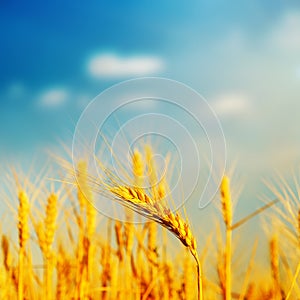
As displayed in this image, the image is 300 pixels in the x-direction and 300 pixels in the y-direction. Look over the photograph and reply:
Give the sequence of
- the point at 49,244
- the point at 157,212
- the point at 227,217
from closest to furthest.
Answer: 1. the point at 157,212
2. the point at 227,217
3. the point at 49,244

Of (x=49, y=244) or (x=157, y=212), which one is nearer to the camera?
(x=157, y=212)

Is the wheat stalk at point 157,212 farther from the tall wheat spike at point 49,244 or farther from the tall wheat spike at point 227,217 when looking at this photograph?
the tall wheat spike at point 49,244

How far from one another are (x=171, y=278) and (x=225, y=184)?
89cm

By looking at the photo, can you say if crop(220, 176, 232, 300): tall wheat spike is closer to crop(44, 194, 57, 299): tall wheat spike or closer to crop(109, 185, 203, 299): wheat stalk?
crop(109, 185, 203, 299): wheat stalk

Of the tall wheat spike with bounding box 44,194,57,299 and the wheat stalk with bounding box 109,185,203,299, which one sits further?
the tall wheat spike with bounding box 44,194,57,299

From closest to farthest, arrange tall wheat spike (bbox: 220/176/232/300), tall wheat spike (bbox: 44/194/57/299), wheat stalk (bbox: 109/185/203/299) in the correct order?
wheat stalk (bbox: 109/185/203/299), tall wheat spike (bbox: 220/176/232/300), tall wheat spike (bbox: 44/194/57/299)

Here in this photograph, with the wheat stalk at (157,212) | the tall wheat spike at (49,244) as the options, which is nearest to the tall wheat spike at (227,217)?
the wheat stalk at (157,212)

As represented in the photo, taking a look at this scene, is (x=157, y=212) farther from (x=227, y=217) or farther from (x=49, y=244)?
(x=49, y=244)

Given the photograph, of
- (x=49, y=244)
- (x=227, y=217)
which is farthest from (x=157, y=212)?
(x=49, y=244)

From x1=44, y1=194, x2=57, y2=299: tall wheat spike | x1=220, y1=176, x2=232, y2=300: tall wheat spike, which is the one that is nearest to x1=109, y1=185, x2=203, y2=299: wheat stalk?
x1=220, y1=176, x2=232, y2=300: tall wheat spike

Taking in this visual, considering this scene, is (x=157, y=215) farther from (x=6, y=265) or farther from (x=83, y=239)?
(x=6, y=265)

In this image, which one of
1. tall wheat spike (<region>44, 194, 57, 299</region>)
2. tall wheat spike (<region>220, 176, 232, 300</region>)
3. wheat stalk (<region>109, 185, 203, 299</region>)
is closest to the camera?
wheat stalk (<region>109, 185, 203, 299</region>)

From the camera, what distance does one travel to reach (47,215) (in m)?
2.60

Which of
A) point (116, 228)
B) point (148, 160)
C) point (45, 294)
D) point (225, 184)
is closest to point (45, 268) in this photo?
point (45, 294)
